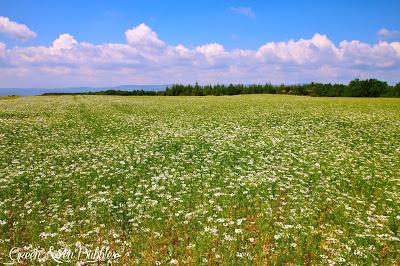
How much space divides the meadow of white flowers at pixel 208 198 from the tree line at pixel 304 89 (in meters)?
73.1

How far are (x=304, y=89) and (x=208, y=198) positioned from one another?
98.6 metres

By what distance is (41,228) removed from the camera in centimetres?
1020

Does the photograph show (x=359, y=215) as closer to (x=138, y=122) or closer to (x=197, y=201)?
(x=197, y=201)

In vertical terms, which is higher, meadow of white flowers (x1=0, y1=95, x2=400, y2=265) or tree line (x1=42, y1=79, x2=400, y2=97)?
tree line (x1=42, y1=79, x2=400, y2=97)

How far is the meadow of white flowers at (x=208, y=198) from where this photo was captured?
905 centimetres

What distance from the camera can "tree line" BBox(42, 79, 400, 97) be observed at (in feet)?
281

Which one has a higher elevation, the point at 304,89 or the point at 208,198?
the point at 304,89

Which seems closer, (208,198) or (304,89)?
(208,198)

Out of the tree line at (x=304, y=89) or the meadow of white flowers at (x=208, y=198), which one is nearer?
the meadow of white flowers at (x=208, y=198)

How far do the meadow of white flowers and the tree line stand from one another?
240ft

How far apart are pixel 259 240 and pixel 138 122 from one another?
956 inches

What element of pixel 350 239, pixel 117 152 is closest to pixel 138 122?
pixel 117 152

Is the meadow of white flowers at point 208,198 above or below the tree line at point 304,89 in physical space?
below

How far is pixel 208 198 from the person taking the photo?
1222 centimetres
